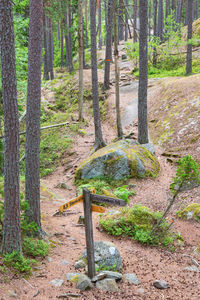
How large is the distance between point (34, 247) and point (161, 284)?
265 cm

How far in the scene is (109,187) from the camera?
10.2 m

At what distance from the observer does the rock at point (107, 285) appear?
4667 mm

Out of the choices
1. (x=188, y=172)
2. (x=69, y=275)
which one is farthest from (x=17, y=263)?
(x=188, y=172)

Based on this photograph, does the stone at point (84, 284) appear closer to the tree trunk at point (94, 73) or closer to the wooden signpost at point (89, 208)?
the wooden signpost at point (89, 208)

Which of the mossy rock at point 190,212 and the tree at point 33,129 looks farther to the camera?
the mossy rock at point 190,212

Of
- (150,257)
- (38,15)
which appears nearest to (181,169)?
(150,257)

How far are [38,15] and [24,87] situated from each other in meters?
5.53

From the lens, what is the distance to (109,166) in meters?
11.0

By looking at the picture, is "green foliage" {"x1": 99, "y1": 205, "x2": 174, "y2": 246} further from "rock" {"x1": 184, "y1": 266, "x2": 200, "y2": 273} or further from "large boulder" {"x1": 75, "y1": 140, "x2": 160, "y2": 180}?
"large boulder" {"x1": 75, "y1": 140, "x2": 160, "y2": 180}

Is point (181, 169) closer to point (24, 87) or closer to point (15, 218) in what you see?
point (15, 218)

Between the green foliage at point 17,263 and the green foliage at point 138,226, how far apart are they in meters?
2.84

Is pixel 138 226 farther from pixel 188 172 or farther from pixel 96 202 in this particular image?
pixel 96 202

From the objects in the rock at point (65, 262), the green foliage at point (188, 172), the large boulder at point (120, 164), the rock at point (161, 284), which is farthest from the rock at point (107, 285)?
the large boulder at point (120, 164)

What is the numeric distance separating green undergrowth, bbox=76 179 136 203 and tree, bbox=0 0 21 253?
Answer: 4.77 metres
